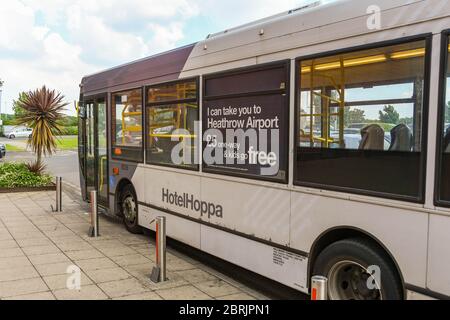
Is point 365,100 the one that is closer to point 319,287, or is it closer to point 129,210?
point 319,287

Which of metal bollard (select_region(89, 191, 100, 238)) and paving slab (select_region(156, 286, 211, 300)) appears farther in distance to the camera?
metal bollard (select_region(89, 191, 100, 238))

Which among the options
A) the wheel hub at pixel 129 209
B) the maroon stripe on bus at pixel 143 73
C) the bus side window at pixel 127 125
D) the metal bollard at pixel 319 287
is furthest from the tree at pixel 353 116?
the wheel hub at pixel 129 209

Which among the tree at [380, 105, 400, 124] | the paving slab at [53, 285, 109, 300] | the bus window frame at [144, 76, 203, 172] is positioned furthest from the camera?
the bus window frame at [144, 76, 203, 172]

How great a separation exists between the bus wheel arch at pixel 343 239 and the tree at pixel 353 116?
2.95 ft

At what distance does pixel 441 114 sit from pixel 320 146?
3.85ft

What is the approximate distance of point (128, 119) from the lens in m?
7.61

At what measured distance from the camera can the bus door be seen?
8.65m

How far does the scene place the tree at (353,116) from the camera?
12.2 ft

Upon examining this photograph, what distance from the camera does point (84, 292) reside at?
4.88 meters

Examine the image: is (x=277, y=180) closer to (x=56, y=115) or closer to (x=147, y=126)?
(x=147, y=126)

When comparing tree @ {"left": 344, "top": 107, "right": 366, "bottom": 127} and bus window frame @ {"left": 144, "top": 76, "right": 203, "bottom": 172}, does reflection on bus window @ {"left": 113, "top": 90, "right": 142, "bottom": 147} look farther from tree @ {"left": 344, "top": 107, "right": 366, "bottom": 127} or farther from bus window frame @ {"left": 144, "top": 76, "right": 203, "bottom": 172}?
tree @ {"left": 344, "top": 107, "right": 366, "bottom": 127}

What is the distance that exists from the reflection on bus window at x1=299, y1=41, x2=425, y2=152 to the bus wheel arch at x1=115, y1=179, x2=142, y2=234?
166 inches

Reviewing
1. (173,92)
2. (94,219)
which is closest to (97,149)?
(94,219)

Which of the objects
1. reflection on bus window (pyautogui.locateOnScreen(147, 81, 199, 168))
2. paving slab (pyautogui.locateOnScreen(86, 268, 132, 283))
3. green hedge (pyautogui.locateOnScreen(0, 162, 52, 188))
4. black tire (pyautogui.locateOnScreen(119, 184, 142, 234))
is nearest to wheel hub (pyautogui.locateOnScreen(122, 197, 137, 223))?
black tire (pyautogui.locateOnScreen(119, 184, 142, 234))
